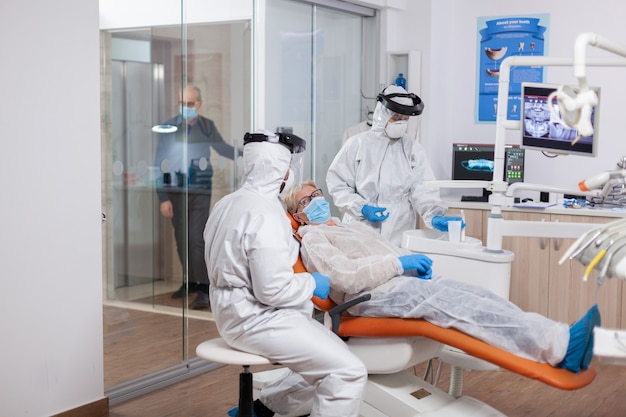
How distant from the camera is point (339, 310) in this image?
298 cm

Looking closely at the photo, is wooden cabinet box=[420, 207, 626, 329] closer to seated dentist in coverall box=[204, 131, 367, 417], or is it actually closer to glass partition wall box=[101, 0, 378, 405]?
glass partition wall box=[101, 0, 378, 405]

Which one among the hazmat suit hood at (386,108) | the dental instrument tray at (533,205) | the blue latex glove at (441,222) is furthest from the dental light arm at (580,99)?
the dental instrument tray at (533,205)

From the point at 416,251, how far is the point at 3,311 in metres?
1.80

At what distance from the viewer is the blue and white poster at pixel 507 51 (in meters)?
5.43

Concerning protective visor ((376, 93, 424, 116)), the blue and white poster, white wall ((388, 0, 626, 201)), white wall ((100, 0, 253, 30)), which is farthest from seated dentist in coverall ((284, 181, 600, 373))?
the blue and white poster

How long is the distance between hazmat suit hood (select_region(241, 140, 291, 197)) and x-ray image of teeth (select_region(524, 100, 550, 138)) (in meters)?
1.13

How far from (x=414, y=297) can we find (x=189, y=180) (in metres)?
1.80

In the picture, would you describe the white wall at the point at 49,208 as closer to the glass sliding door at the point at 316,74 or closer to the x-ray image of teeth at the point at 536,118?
the glass sliding door at the point at 316,74

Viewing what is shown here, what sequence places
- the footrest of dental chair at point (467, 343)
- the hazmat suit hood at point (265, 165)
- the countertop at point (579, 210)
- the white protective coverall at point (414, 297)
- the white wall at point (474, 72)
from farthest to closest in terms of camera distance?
the white wall at point (474, 72) < the countertop at point (579, 210) < the hazmat suit hood at point (265, 165) < the white protective coverall at point (414, 297) < the footrest of dental chair at point (467, 343)

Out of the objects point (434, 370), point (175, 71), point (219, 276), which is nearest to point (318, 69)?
point (175, 71)

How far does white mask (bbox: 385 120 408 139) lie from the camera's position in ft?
14.1

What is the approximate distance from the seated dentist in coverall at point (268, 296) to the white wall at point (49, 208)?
786 mm

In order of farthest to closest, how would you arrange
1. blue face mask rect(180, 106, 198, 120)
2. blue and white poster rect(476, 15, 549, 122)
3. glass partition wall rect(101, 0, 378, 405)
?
blue and white poster rect(476, 15, 549, 122), blue face mask rect(180, 106, 198, 120), glass partition wall rect(101, 0, 378, 405)

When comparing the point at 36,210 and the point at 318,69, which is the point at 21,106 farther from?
the point at 318,69
